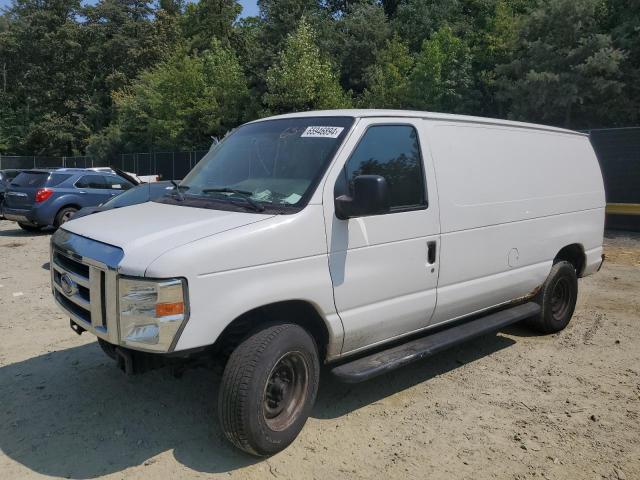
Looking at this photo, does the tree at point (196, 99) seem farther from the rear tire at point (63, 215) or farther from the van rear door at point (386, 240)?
the van rear door at point (386, 240)

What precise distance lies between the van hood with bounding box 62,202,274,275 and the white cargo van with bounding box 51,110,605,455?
1 centimetres

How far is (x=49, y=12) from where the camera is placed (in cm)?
5712

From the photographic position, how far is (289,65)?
1207 inches

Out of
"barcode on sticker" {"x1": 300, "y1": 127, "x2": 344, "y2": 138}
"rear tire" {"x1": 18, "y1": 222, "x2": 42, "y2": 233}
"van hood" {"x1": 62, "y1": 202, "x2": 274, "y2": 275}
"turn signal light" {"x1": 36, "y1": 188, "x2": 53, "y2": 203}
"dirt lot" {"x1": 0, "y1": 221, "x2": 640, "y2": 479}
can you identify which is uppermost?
"barcode on sticker" {"x1": 300, "y1": 127, "x2": 344, "y2": 138}

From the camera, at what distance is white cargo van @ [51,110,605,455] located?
10.6 ft

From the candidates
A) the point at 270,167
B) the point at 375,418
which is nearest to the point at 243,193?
the point at 270,167

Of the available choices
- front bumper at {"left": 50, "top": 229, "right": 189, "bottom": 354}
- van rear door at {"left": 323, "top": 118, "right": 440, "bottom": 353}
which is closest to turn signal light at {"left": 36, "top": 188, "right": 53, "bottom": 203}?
front bumper at {"left": 50, "top": 229, "right": 189, "bottom": 354}

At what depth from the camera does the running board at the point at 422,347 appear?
12.5ft

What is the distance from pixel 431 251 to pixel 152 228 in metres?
2.06

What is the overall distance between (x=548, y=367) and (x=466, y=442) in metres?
1.73

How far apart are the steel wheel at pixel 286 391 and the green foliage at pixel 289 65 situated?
21319 millimetres

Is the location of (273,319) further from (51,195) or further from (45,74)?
(45,74)

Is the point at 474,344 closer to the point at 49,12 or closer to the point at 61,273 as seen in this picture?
the point at 61,273

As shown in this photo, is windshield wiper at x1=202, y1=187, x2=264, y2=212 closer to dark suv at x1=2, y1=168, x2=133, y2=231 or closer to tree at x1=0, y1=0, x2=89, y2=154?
dark suv at x1=2, y1=168, x2=133, y2=231
